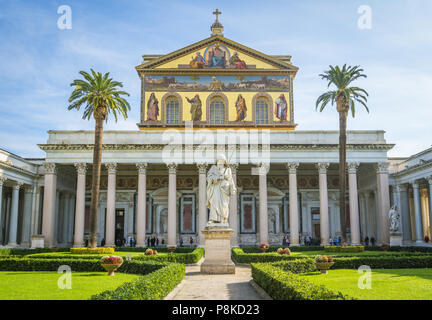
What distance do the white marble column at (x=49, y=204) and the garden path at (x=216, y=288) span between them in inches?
879

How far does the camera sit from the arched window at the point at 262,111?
43344 mm

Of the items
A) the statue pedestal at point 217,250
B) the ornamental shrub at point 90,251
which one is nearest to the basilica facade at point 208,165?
the ornamental shrub at point 90,251

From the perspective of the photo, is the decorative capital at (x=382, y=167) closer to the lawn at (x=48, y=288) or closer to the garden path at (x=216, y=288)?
the garden path at (x=216, y=288)

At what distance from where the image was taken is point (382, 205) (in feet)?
118

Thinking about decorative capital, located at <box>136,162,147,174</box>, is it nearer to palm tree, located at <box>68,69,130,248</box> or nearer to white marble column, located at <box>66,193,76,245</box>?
palm tree, located at <box>68,69,130,248</box>

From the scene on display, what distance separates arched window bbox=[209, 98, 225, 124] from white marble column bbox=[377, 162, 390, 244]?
649 inches

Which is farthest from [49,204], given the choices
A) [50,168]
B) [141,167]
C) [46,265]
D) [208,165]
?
[46,265]

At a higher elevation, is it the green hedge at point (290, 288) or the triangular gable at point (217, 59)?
the triangular gable at point (217, 59)

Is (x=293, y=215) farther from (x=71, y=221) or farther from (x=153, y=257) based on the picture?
(x=71, y=221)

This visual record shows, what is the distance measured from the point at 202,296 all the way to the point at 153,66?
35066 millimetres

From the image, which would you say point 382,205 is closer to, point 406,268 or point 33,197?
point 406,268

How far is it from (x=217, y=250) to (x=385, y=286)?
7.23m

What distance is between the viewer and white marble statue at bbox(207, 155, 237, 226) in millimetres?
18031
